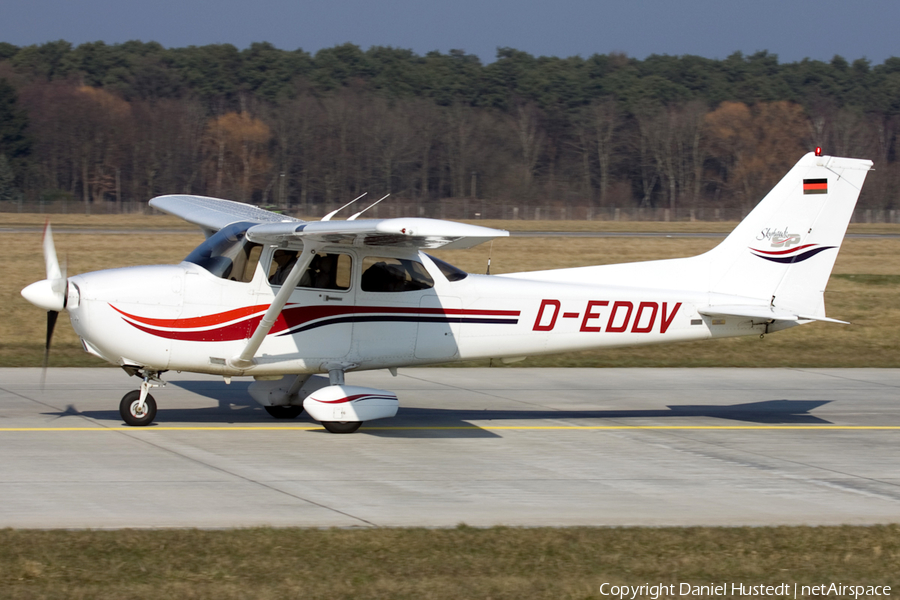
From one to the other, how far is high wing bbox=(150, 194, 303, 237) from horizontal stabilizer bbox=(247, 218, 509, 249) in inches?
58.9

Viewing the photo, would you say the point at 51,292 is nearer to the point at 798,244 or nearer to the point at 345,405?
the point at 345,405

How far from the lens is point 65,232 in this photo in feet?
116

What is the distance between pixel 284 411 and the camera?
10703 millimetres

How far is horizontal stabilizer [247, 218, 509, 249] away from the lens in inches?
309

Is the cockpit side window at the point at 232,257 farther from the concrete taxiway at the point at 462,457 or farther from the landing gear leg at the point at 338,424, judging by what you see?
the concrete taxiway at the point at 462,457

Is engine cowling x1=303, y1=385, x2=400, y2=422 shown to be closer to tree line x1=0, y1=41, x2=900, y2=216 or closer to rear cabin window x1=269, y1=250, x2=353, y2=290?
rear cabin window x1=269, y1=250, x2=353, y2=290

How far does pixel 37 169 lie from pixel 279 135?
63.8 feet

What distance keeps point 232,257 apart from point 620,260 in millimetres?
21826

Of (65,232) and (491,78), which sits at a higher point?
(491,78)

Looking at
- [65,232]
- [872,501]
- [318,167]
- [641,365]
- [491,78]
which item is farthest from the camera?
[491,78]

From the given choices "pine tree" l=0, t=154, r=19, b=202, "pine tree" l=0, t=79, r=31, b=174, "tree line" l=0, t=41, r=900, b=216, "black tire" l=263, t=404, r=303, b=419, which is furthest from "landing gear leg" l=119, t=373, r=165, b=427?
"pine tree" l=0, t=79, r=31, b=174

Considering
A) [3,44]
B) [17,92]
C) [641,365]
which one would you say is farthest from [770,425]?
[3,44]

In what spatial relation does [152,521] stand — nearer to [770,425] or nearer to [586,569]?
[586,569]

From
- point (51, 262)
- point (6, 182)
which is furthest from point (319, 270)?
point (6, 182)
